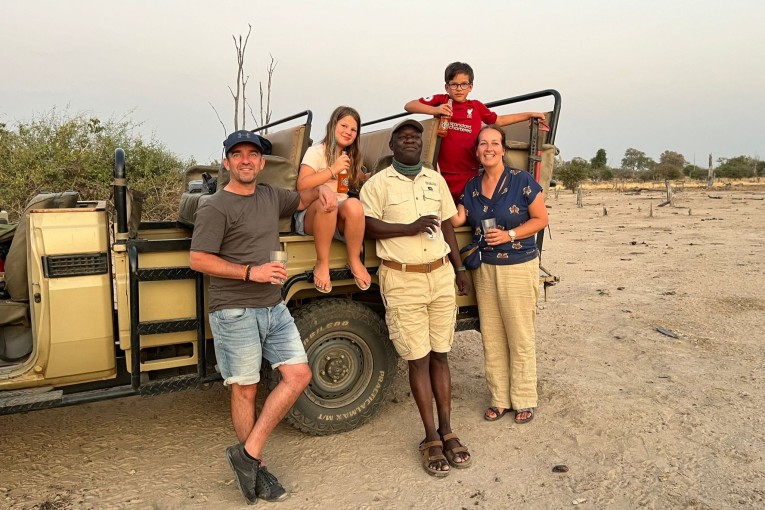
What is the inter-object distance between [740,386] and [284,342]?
154 inches

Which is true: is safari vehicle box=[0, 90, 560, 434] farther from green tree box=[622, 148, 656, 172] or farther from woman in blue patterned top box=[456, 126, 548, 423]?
green tree box=[622, 148, 656, 172]

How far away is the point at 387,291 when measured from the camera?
3867 mm

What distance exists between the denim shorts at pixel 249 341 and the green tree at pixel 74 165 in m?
9.94

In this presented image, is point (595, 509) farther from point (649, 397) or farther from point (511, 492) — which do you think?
point (649, 397)

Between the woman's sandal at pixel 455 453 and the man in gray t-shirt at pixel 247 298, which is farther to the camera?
the woman's sandal at pixel 455 453

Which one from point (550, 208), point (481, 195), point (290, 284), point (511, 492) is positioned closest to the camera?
point (511, 492)

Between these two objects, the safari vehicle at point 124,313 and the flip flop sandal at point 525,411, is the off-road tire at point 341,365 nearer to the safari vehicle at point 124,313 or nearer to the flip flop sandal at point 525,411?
the safari vehicle at point 124,313

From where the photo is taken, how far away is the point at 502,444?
13.2ft

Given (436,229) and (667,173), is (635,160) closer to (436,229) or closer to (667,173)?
(667,173)

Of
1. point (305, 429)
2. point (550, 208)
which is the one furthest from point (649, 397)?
point (550, 208)

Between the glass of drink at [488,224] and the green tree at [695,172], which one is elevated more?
the green tree at [695,172]

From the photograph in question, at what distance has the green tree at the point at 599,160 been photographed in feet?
202

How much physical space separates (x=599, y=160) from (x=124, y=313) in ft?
210

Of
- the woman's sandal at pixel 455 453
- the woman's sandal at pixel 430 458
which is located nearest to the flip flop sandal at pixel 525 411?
the woman's sandal at pixel 455 453
